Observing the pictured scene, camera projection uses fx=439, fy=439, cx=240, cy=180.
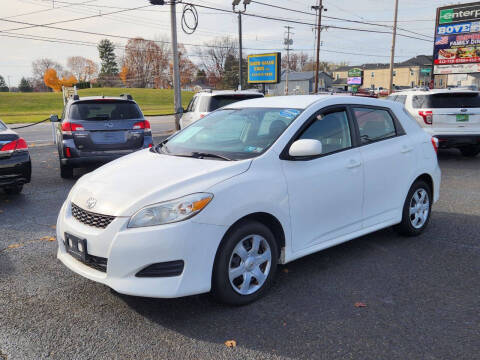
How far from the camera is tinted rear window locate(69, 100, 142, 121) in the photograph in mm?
8680

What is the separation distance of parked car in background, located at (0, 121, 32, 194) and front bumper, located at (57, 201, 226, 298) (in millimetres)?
4455

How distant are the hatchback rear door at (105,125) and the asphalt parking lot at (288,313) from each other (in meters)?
3.83

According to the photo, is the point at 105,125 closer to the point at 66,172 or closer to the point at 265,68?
the point at 66,172

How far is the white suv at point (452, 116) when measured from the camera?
1070cm

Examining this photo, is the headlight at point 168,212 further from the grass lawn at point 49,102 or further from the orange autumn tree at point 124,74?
the orange autumn tree at point 124,74

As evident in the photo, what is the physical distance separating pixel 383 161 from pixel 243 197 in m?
2.01

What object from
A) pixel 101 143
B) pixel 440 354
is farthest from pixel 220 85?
pixel 440 354

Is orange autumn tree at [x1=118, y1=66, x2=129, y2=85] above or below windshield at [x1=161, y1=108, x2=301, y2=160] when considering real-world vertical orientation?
above

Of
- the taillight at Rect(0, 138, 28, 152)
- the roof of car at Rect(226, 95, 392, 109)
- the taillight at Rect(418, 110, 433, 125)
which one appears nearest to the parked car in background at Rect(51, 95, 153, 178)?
the taillight at Rect(0, 138, 28, 152)

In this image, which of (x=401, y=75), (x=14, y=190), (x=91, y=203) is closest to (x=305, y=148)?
(x=91, y=203)

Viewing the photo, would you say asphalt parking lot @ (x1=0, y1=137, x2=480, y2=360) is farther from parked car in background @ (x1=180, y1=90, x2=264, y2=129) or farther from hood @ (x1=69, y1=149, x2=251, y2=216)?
parked car in background @ (x1=180, y1=90, x2=264, y2=129)

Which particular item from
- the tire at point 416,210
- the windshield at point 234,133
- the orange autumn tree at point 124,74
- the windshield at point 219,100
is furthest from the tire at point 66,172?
the orange autumn tree at point 124,74

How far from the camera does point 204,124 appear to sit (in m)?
4.77

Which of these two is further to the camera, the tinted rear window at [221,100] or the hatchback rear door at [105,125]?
the tinted rear window at [221,100]
